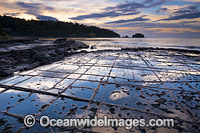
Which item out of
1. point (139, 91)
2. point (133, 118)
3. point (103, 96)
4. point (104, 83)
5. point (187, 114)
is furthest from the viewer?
point (104, 83)

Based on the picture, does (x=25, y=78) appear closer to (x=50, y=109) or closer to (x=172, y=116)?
(x=50, y=109)

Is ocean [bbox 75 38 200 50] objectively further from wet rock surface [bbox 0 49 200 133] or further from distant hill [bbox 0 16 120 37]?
distant hill [bbox 0 16 120 37]

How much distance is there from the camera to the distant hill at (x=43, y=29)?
7146 cm

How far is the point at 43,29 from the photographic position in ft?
301

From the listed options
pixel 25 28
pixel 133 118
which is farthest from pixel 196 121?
pixel 25 28

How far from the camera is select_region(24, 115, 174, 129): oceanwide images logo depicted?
7.95ft

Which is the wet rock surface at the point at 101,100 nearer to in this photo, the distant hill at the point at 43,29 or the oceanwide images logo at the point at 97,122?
the oceanwide images logo at the point at 97,122

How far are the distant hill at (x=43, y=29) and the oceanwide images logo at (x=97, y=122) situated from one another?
75462 mm

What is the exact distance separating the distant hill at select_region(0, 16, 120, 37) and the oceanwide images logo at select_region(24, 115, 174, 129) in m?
75.5

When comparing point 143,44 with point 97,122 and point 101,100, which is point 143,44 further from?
point 97,122

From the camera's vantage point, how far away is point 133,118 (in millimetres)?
2615

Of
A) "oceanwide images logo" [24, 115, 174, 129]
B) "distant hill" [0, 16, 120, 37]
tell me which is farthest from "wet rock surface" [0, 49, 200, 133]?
"distant hill" [0, 16, 120, 37]

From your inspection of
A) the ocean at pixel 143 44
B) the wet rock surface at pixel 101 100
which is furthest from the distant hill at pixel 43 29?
the wet rock surface at pixel 101 100

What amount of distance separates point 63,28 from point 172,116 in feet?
394
